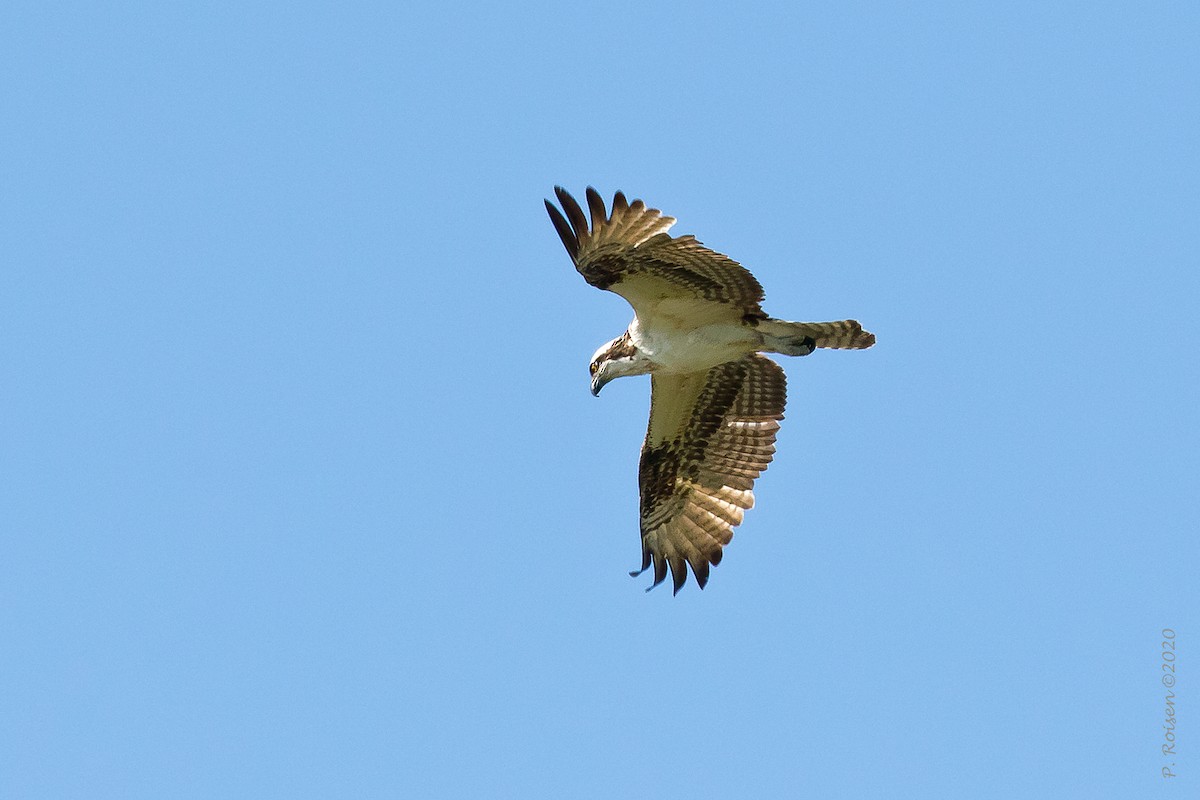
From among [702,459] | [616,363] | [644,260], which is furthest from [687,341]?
[702,459]

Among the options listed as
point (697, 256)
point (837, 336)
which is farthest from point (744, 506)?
point (697, 256)

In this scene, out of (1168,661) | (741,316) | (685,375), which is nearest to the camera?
(1168,661)

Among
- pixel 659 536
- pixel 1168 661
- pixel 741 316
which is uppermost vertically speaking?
pixel 741 316

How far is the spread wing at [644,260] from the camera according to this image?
12.5 metres

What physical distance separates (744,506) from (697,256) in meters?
3.20

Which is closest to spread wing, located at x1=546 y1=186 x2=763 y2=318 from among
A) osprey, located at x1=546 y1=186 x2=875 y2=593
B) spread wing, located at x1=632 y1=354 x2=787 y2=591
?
osprey, located at x1=546 y1=186 x2=875 y2=593

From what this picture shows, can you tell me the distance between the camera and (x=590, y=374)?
45.0ft

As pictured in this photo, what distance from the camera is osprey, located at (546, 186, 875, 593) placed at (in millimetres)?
12680

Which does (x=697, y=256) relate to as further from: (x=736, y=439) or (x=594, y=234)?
(x=736, y=439)

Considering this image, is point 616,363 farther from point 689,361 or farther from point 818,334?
point 818,334

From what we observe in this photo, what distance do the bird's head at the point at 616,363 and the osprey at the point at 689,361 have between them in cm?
1

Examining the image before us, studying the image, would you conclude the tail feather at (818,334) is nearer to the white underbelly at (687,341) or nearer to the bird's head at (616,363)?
the white underbelly at (687,341)

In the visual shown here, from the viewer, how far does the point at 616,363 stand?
1359cm

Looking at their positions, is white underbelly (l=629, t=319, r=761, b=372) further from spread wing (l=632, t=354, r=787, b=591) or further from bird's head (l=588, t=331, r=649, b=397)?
spread wing (l=632, t=354, r=787, b=591)
